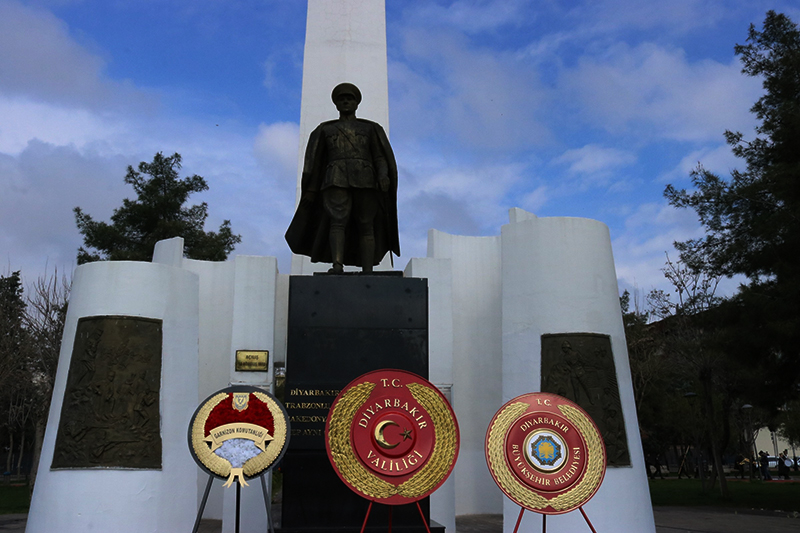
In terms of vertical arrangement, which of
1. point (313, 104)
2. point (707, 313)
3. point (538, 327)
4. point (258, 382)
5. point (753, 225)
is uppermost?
point (313, 104)

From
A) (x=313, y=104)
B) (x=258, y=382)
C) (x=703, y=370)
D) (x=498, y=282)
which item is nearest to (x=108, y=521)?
(x=258, y=382)

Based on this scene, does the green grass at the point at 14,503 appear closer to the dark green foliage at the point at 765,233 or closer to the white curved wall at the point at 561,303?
the white curved wall at the point at 561,303

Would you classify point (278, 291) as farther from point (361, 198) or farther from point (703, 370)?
point (703, 370)

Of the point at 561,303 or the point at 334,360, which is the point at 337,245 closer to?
the point at 334,360

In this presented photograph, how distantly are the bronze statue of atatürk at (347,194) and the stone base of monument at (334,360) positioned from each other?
607 millimetres

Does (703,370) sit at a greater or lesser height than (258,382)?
greater

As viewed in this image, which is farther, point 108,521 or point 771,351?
point 771,351

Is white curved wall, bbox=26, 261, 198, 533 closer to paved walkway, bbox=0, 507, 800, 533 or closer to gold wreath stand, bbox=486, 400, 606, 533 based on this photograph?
paved walkway, bbox=0, 507, 800, 533

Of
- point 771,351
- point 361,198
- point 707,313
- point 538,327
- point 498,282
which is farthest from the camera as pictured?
point 707,313

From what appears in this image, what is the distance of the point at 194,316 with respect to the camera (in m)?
8.91

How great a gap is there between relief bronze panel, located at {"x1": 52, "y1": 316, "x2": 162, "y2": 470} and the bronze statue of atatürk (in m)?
2.92

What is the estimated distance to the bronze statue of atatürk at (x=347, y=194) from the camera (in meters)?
6.09

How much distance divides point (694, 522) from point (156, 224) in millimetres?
20063

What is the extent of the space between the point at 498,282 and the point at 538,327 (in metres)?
3.46
